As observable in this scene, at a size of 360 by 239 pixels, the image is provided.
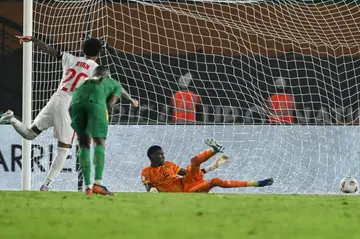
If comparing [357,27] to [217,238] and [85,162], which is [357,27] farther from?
[217,238]

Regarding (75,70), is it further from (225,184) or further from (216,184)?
(225,184)

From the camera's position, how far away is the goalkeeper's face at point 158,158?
→ 1221 cm

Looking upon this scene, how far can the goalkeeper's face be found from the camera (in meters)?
12.2

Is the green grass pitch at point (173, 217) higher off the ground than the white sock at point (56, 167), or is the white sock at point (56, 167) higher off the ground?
the green grass pitch at point (173, 217)

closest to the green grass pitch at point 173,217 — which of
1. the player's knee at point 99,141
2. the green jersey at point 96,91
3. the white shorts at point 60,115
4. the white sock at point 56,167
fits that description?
the player's knee at point 99,141

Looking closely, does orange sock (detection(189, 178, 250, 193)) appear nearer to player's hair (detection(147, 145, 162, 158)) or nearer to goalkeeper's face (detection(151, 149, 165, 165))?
goalkeeper's face (detection(151, 149, 165, 165))

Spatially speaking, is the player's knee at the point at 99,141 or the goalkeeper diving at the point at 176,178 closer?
the player's knee at the point at 99,141

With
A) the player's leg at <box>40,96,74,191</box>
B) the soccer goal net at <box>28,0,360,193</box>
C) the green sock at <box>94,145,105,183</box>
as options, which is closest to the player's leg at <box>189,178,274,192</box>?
the soccer goal net at <box>28,0,360,193</box>

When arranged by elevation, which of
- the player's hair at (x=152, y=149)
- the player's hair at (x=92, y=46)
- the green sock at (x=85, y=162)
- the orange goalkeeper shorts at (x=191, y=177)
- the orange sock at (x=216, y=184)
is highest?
the player's hair at (x=92, y=46)

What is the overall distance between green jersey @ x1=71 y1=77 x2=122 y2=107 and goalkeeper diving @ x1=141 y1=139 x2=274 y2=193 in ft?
10.5

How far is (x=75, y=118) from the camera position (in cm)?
866

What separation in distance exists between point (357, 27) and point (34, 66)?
4.68m

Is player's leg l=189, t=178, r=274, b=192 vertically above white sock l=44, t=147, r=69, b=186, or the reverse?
white sock l=44, t=147, r=69, b=186

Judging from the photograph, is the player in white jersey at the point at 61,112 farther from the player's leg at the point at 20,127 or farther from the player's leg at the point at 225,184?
the player's leg at the point at 225,184
